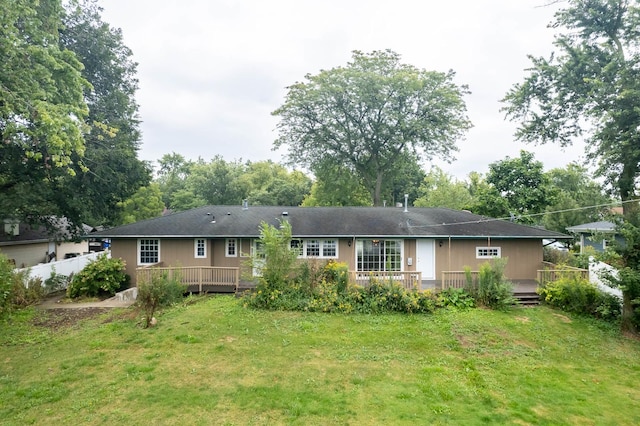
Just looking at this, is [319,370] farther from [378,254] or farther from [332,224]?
[332,224]

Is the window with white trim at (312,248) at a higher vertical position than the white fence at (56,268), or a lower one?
higher

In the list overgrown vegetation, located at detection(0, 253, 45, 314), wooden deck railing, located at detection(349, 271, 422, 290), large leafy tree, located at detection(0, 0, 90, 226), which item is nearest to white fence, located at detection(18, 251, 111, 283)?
overgrown vegetation, located at detection(0, 253, 45, 314)

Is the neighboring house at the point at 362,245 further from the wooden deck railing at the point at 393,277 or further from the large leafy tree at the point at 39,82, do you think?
the large leafy tree at the point at 39,82

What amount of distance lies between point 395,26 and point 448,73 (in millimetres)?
11107

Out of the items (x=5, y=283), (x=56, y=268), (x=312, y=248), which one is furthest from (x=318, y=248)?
(x=56, y=268)

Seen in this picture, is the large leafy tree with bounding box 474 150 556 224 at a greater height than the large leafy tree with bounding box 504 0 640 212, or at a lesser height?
lesser

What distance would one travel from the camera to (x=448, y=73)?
27.2 meters

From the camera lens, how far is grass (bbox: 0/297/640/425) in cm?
544

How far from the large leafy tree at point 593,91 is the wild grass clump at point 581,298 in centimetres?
687

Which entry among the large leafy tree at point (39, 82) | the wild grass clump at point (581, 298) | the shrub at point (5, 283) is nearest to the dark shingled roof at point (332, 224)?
the wild grass clump at point (581, 298)

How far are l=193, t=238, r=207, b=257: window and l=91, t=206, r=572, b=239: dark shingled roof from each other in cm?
45

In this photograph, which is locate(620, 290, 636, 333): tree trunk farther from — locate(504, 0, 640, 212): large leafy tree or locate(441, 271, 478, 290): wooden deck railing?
locate(504, 0, 640, 212): large leafy tree

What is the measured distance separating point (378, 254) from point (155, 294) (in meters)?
9.47

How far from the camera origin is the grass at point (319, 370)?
544cm
